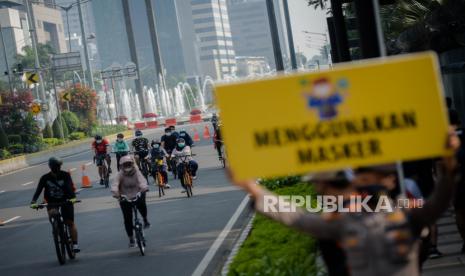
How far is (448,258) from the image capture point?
9.44 metres

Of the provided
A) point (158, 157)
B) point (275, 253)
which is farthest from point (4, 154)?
point (275, 253)

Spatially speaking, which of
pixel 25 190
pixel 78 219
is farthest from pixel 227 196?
pixel 25 190

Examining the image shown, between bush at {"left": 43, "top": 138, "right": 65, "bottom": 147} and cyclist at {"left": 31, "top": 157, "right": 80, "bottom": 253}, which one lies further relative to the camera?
bush at {"left": 43, "top": 138, "right": 65, "bottom": 147}

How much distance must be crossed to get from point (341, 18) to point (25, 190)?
18406 millimetres

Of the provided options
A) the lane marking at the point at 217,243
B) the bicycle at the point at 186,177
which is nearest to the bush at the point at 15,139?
the bicycle at the point at 186,177

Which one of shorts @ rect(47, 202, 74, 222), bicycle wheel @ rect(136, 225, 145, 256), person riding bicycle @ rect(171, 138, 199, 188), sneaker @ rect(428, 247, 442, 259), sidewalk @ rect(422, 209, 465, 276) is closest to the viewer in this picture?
sidewalk @ rect(422, 209, 465, 276)

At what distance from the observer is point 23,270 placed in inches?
526

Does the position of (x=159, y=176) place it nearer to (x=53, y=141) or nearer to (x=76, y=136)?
(x=53, y=141)

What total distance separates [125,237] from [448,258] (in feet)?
24.5

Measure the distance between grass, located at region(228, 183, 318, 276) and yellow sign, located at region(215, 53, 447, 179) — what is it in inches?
150

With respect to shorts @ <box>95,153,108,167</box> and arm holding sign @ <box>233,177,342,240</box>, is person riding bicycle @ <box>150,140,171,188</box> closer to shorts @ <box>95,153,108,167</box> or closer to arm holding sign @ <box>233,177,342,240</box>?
shorts @ <box>95,153,108,167</box>

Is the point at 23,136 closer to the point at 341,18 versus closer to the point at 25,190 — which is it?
the point at 25,190

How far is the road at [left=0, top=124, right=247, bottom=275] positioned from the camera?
41.4 feet

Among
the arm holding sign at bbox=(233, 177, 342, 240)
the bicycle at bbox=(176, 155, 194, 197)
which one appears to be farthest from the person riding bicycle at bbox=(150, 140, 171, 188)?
the arm holding sign at bbox=(233, 177, 342, 240)
